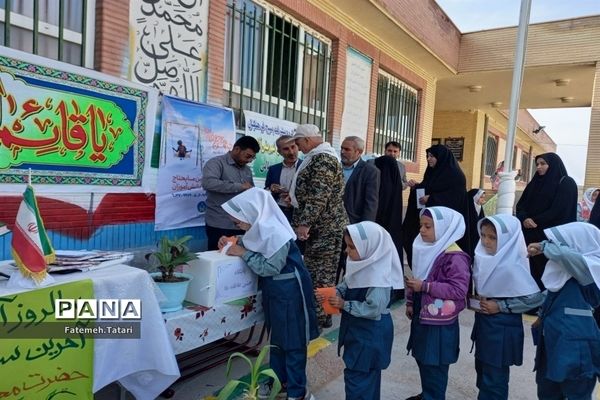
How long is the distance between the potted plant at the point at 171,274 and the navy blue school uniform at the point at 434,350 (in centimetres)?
135

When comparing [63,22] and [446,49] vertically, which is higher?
[446,49]

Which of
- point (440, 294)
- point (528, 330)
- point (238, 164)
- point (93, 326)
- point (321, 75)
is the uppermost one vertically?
point (321, 75)

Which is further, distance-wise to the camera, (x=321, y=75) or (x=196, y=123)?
(x=321, y=75)

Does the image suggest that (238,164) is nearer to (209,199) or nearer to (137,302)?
(209,199)

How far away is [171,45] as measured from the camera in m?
4.19

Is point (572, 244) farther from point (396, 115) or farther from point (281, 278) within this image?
point (396, 115)

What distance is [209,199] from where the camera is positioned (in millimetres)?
3975

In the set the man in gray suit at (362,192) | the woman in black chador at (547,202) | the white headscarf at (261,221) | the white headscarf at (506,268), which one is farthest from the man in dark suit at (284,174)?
the woman in black chador at (547,202)

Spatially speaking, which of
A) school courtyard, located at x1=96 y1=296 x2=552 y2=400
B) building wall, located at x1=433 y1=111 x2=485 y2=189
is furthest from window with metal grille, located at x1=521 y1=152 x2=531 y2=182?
school courtyard, located at x1=96 y1=296 x2=552 y2=400

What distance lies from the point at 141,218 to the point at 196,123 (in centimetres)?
108

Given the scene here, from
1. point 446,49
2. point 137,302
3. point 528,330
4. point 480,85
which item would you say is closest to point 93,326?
point 137,302

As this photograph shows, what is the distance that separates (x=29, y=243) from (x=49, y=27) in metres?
2.20

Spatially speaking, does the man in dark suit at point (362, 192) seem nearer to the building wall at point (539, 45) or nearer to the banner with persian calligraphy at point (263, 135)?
the banner with persian calligraphy at point (263, 135)

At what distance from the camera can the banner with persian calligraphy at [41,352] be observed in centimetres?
178
